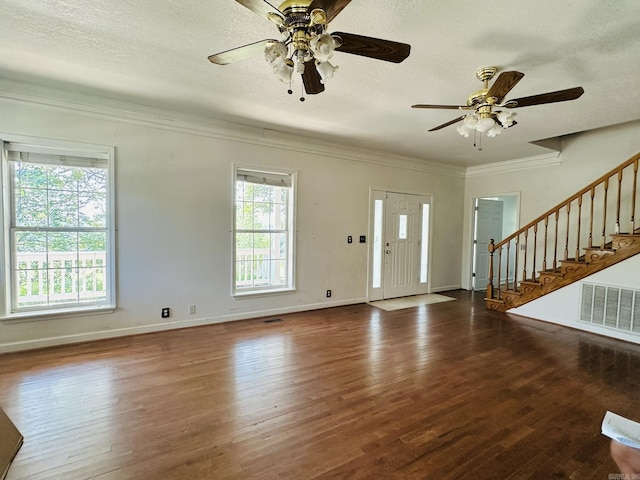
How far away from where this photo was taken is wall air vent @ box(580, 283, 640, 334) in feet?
11.8

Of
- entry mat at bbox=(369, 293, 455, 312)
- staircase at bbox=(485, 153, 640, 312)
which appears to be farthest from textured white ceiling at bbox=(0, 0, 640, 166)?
entry mat at bbox=(369, 293, 455, 312)

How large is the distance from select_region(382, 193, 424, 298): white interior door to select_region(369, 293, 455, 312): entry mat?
0.54ft

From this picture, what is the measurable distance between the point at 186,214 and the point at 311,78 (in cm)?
253

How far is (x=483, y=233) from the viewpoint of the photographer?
6.52m

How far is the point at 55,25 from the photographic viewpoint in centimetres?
204

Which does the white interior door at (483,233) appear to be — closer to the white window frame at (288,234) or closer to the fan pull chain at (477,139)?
the fan pull chain at (477,139)

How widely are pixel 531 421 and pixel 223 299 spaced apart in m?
3.46

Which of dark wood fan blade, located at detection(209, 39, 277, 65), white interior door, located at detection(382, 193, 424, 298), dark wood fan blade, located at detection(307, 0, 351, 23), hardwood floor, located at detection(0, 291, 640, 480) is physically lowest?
hardwood floor, located at detection(0, 291, 640, 480)

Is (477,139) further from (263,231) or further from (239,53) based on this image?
(239,53)

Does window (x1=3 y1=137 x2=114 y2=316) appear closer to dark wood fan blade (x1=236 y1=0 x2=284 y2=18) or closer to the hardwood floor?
the hardwood floor

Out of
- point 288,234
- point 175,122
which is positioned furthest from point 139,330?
point 175,122

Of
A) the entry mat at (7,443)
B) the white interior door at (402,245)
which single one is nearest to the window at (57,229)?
the entry mat at (7,443)

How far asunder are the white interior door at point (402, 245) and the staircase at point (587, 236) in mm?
1377

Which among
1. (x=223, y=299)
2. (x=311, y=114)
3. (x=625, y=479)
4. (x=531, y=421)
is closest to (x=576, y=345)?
(x=531, y=421)
